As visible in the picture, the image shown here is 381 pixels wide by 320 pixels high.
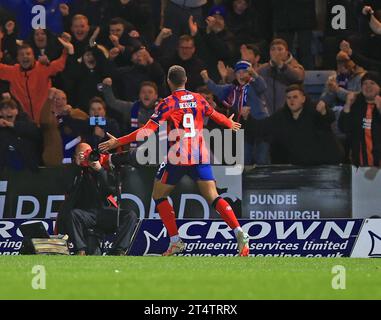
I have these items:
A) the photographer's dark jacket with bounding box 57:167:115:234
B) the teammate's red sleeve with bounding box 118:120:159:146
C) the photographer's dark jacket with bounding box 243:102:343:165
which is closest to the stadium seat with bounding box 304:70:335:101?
the photographer's dark jacket with bounding box 243:102:343:165

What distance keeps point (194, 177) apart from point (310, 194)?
2.47m

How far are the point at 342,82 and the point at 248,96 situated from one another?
1.56 meters

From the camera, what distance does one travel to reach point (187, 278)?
12078 mm

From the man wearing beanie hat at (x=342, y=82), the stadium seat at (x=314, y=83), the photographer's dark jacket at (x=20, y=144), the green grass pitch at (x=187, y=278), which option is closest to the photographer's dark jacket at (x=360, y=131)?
the man wearing beanie hat at (x=342, y=82)

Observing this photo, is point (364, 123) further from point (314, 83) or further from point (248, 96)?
point (248, 96)

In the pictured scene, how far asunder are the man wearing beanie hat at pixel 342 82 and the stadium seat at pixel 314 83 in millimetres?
474

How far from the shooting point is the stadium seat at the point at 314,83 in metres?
20.1

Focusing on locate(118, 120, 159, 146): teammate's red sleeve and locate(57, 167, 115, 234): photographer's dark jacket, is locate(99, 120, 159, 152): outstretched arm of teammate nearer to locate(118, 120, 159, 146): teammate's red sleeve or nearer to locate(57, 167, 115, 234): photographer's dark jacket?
locate(118, 120, 159, 146): teammate's red sleeve

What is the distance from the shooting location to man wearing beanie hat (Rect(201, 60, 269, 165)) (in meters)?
19.2

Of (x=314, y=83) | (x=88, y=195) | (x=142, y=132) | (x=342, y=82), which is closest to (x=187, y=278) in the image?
(x=142, y=132)

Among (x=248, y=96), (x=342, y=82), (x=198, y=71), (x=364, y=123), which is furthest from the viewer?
(x=198, y=71)

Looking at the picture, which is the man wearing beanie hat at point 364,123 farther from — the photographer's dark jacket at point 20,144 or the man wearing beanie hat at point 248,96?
the photographer's dark jacket at point 20,144

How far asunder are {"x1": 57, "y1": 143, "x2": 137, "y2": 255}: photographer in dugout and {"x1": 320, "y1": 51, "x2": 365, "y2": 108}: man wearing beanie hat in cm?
381
